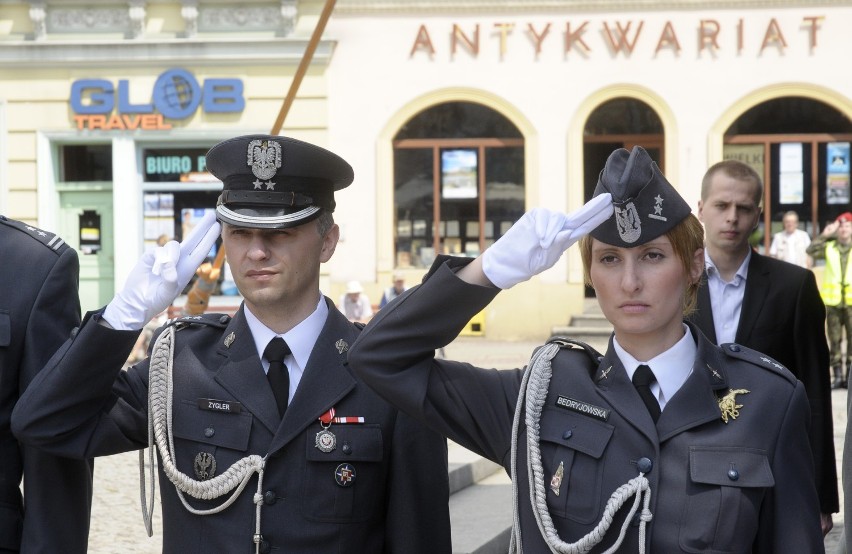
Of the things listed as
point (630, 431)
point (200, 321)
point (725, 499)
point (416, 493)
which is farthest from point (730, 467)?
point (200, 321)

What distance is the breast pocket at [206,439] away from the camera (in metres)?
2.96

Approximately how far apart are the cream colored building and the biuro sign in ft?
0.09

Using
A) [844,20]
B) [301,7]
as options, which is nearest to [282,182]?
[301,7]

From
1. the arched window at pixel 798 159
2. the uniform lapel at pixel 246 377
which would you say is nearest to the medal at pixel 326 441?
the uniform lapel at pixel 246 377

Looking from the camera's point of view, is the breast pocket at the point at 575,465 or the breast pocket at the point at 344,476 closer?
the breast pocket at the point at 575,465

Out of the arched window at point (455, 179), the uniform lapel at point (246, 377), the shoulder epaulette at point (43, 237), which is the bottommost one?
the uniform lapel at point (246, 377)

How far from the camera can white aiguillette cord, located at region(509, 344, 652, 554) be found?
2.54 meters

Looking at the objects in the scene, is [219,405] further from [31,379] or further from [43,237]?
[43,237]

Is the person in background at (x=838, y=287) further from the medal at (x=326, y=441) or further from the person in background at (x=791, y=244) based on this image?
the medal at (x=326, y=441)

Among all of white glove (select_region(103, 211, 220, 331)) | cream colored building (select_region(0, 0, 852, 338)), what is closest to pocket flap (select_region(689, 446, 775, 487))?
white glove (select_region(103, 211, 220, 331))

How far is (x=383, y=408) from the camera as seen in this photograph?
3.04 m

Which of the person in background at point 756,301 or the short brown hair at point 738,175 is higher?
the short brown hair at point 738,175

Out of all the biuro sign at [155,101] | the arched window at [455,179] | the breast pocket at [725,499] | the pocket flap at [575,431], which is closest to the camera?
the breast pocket at [725,499]

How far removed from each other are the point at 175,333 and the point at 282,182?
1.58 ft
